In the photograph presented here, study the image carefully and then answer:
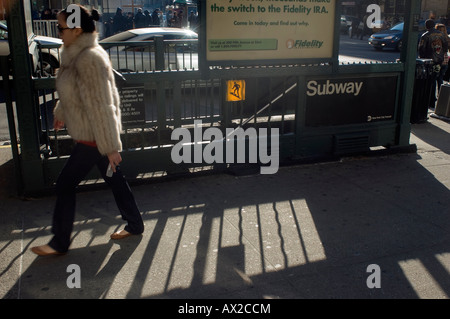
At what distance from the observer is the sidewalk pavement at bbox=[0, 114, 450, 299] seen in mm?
3709

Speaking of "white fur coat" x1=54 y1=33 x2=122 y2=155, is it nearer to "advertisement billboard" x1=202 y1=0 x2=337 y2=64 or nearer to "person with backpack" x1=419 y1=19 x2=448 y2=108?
"advertisement billboard" x1=202 y1=0 x2=337 y2=64

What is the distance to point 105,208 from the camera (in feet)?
16.8

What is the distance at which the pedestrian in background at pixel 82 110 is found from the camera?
374cm

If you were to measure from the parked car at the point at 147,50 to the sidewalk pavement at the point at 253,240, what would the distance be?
2.80m

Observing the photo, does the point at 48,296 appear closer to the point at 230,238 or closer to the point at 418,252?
the point at 230,238

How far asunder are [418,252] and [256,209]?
162 centimetres

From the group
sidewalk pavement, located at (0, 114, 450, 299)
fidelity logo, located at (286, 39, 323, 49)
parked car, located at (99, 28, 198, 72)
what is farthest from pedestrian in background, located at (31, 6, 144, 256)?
parked car, located at (99, 28, 198, 72)

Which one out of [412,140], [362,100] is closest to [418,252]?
[362,100]

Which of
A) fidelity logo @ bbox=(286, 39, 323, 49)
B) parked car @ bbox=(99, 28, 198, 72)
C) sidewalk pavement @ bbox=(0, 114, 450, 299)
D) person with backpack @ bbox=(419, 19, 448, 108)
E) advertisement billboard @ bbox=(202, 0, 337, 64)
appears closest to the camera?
sidewalk pavement @ bbox=(0, 114, 450, 299)

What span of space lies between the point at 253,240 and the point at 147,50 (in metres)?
6.29

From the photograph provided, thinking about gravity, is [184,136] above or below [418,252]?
above

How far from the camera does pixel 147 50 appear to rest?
9.77 metres

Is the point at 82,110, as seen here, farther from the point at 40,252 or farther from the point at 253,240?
the point at 253,240
